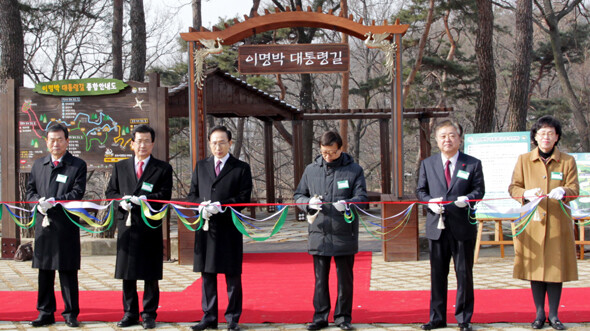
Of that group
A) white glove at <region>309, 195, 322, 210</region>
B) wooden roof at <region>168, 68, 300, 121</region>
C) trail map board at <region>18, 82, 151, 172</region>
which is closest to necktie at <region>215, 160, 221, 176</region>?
white glove at <region>309, 195, 322, 210</region>

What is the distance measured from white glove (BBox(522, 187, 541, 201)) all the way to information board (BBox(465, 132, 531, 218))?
3.28m

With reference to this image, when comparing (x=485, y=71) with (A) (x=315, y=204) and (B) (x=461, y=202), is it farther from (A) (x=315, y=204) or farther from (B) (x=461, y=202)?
(A) (x=315, y=204)

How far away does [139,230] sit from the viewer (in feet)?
15.4

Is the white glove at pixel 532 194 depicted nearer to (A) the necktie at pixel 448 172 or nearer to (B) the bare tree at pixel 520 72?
(A) the necktie at pixel 448 172

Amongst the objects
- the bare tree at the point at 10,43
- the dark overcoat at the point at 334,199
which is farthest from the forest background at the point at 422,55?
the dark overcoat at the point at 334,199

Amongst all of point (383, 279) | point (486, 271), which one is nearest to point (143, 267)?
point (383, 279)

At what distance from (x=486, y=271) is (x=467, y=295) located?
2855 mm

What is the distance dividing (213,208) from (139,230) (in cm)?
65

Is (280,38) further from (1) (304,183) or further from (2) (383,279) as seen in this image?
(1) (304,183)

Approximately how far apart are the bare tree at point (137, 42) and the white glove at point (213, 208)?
8525 mm

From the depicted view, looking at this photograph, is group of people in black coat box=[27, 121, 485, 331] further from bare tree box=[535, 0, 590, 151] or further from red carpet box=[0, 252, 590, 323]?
bare tree box=[535, 0, 590, 151]

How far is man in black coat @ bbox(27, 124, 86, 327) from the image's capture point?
471 cm

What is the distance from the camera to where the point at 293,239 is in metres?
10.2

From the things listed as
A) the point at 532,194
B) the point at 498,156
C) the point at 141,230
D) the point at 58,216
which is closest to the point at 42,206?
the point at 58,216
